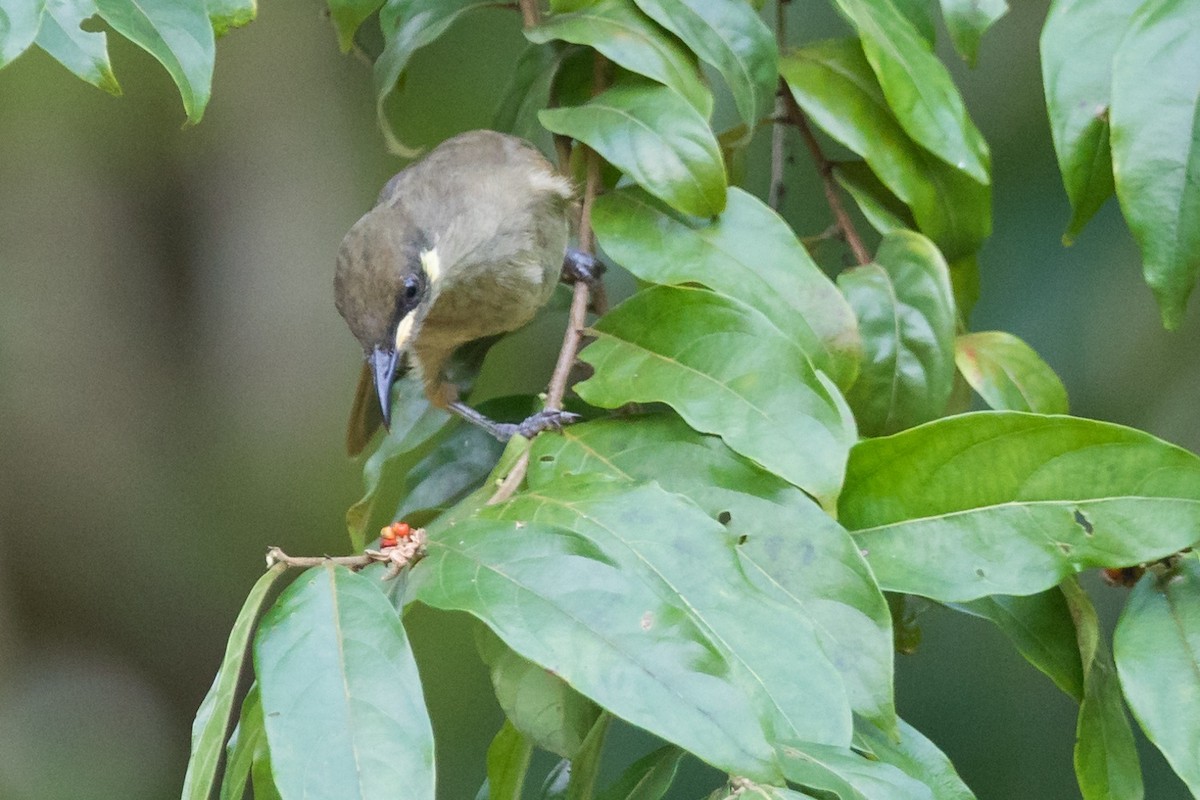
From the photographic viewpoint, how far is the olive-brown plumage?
142 centimetres

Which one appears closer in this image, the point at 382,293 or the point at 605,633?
the point at 605,633

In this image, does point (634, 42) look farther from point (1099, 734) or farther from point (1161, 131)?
point (1099, 734)

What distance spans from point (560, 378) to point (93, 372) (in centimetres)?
160

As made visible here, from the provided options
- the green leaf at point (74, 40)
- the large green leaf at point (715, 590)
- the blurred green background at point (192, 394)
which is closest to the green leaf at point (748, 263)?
the large green leaf at point (715, 590)

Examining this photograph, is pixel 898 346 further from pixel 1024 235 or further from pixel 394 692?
pixel 1024 235

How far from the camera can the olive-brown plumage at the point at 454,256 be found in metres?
1.42

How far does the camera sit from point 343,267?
4.67 ft

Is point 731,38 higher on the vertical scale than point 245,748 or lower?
higher

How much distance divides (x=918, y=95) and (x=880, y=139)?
0.24 ft

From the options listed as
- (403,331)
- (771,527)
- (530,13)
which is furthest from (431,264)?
(771,527)

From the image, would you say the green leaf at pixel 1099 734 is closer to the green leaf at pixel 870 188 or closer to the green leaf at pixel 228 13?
the green leaf at pixel 870 188

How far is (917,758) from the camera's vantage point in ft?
2.71

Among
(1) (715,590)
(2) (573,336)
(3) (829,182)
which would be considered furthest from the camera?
(3) (829,182)

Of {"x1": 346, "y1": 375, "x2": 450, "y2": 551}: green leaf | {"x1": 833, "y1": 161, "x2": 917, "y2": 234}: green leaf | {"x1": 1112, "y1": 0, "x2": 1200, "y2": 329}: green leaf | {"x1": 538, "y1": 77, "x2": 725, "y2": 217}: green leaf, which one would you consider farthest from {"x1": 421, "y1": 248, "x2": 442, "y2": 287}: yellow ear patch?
{"x1": 1112, "y1": 0, "x2": 1200, "y2": 329}: green leaf
